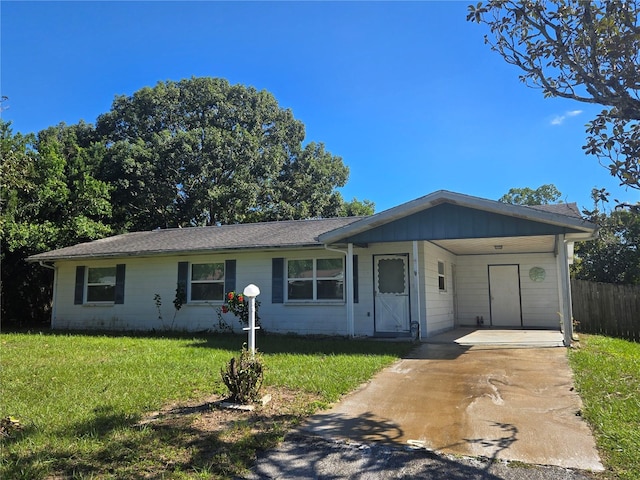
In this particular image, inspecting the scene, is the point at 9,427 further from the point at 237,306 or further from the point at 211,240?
the point at 211,240

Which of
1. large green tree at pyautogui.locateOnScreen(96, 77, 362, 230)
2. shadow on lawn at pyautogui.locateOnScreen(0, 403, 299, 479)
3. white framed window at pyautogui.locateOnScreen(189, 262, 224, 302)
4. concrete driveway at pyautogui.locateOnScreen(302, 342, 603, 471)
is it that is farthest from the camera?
large green tree at pyautogui.locateOnScreen(96, 77, 362, 230)

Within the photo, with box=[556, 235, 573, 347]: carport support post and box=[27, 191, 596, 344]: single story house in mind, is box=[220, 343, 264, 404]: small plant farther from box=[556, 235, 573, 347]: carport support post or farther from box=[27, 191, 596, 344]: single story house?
box=[556, 235, 573, 347]: carport support post

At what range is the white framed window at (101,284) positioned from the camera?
15198 mm

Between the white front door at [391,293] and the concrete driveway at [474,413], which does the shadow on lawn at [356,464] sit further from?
the white front door at [391,293]

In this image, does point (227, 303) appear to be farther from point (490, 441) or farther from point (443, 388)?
point (490, 441)

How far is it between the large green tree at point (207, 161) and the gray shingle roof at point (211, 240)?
763 cm

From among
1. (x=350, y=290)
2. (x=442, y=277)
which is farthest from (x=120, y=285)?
(x=442, y=277)

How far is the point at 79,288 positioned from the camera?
15.5 meters

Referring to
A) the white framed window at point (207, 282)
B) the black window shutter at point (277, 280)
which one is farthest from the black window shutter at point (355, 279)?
the white framed window at point (207, 282)

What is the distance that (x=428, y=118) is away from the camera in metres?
9.92

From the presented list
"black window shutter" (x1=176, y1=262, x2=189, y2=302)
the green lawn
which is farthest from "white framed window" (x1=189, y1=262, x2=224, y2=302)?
the green lawn

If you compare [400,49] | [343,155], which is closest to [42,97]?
[400,49]

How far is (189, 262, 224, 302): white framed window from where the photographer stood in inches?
543

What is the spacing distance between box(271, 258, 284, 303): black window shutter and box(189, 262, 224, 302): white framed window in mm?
1739
